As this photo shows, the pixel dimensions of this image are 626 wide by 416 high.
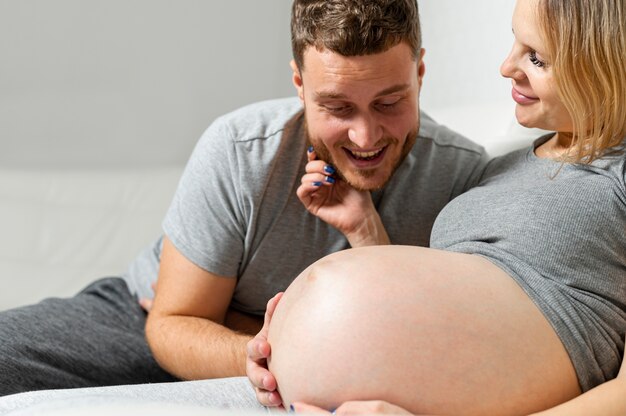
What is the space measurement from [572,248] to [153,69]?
1782 mm

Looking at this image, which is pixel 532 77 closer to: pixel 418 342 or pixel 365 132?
pixel 365 132

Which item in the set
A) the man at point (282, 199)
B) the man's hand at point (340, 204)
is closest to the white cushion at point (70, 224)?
the man at point (282, 199)

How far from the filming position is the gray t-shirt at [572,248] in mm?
1280

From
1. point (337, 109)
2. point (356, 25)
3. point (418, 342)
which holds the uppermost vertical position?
point (356, 25)

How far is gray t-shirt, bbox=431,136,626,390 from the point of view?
128 centimetres

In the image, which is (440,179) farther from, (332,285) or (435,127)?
(332,285)

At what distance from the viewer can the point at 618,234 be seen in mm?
1347

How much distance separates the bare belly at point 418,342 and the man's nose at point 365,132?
35 cm

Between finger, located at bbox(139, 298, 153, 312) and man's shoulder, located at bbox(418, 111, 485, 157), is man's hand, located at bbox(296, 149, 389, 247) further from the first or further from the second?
finger, located at bbox(139, 298, 153, 312)

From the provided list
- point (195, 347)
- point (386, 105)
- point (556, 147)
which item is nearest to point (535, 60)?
point (556, 147)

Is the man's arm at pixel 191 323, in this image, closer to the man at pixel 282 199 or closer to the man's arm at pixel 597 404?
the man at pixel 282 199

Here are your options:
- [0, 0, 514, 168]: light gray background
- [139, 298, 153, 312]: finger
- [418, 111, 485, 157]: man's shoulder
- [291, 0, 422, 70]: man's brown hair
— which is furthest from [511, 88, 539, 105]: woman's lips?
[139, 298, 153, 312]: finger

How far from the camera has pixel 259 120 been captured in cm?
181

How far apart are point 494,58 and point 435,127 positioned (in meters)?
0.57
